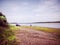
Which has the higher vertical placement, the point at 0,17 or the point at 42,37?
the point at 0,17

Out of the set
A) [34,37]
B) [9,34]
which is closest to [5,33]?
[9,34]

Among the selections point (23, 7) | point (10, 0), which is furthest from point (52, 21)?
point (10, 0)

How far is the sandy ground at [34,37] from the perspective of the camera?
2021mm

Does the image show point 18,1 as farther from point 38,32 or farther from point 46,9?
point 38,32

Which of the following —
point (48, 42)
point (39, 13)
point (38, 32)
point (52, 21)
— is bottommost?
point (48, 42)

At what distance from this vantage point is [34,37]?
2072mm

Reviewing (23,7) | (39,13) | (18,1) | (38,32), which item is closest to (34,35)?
(38,32)

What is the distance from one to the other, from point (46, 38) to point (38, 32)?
0.17 meters

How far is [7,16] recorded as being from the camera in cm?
212

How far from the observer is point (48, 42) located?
2041 millimetres

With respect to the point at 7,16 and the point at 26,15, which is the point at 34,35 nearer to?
the point at 26,15

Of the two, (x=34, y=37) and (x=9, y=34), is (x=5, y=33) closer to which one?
(x=9, y=34)

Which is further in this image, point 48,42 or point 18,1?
point 18,1

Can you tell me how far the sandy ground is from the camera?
6.63 ft
